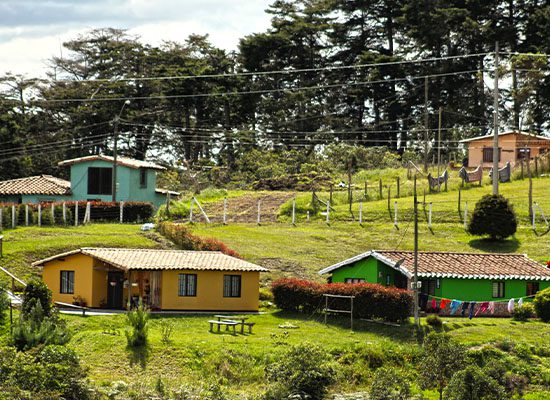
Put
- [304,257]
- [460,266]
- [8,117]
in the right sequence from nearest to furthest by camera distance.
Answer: [460,266]
[304,257]
[8,117]

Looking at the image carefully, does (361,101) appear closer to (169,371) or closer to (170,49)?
(170,49)

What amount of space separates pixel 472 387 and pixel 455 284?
53.6 feet

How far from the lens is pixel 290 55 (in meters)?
111

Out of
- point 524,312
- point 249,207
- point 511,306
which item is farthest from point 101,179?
point 524,312

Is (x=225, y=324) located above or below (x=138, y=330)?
below

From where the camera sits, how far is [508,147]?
308 ft

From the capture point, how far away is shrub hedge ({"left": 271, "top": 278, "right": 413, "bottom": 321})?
5247 centimetres

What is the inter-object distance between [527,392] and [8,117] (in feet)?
212

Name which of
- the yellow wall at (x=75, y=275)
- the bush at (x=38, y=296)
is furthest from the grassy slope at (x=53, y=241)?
the bush at (x=38, y=296)

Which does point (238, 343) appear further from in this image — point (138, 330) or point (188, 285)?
A: point (188, 285)

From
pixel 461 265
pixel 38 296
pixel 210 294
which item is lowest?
pixel 210 294

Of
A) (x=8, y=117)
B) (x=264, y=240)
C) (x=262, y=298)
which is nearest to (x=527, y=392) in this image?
(x=262, y=298)

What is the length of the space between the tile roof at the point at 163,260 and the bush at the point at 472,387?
660 inches

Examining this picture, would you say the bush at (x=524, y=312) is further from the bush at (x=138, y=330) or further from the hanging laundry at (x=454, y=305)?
the bush at (x=138, y=330)
